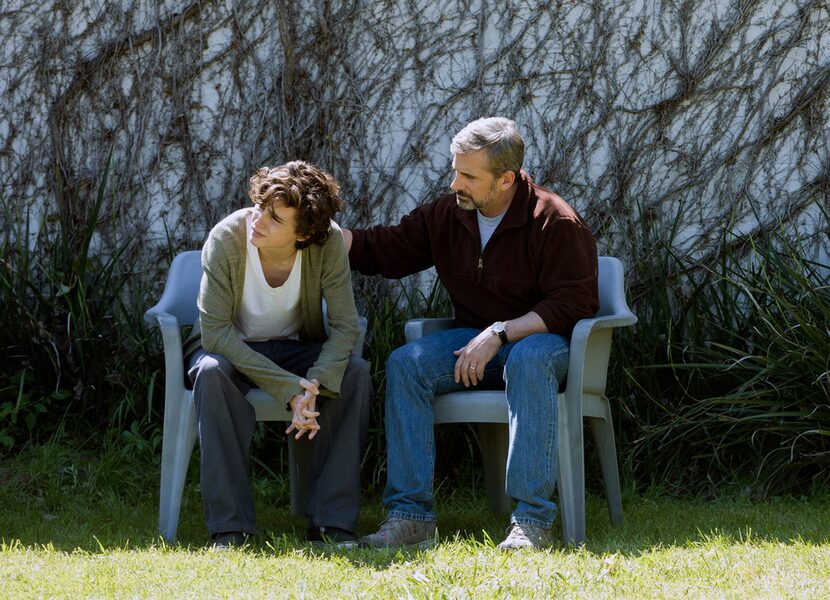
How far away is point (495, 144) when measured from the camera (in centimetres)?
327

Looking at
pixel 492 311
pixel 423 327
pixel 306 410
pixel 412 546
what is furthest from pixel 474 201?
pixel 412 546

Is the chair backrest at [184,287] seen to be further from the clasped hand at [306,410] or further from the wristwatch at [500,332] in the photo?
the wristwatch at [500,332]

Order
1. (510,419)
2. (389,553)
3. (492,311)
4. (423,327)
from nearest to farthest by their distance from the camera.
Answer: (389,553)
(510,419)
(492,311)
(423,327)

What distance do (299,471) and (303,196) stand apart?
0.89 meters

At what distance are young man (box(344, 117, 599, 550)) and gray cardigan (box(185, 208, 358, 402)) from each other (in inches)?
7.3

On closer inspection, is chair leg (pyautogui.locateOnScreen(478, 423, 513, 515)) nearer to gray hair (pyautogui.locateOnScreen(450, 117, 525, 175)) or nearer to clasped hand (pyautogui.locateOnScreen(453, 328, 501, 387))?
clasped hand (pyautogui.locateOnScreen(453, 328, 501, 387))

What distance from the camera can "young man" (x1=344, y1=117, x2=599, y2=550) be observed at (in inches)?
116

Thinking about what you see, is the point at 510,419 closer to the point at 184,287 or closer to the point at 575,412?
the point at 575,412

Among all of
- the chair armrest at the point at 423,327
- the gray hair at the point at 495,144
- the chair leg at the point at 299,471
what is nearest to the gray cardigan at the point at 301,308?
the chair armrest at the point at 423,327

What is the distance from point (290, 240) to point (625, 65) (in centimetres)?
179

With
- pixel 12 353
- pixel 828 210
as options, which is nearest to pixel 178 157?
pixel 12 353

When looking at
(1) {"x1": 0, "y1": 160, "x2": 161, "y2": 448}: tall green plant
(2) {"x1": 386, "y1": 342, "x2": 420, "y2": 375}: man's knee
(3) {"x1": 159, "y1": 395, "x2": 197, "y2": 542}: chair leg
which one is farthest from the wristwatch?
(1) {"x1": 0, "y1": 160, "x2": 161, "y2": 448}: tall green plant

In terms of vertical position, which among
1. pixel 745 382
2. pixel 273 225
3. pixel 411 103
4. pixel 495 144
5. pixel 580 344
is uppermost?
pixel 411 103

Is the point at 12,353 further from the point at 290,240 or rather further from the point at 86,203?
the point at 290,240
